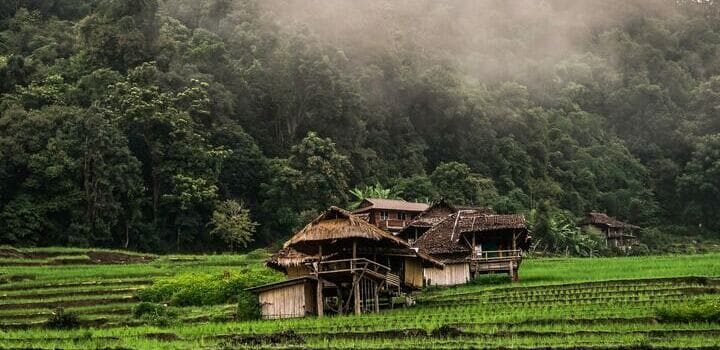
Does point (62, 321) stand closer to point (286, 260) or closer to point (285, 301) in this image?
point (285, 301)

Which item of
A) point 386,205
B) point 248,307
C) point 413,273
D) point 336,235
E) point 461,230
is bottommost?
point 248,307

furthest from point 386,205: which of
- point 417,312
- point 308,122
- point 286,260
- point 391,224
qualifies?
point 417,312

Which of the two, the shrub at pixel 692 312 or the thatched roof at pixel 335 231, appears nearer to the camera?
the shrub at pixel 692 312

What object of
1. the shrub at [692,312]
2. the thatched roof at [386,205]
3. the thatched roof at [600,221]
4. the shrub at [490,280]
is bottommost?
the shrub at [692,312]

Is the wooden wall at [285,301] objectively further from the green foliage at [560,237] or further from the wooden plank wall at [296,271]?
the green foliage at [560,237]

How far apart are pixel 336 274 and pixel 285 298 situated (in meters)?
2.23

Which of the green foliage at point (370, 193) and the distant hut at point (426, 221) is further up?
the green foliage at point (370, 193)

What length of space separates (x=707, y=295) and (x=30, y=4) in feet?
250

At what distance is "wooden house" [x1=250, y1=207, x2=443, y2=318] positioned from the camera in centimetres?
3181

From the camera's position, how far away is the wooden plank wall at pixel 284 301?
31766mm

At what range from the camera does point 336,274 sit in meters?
32.0

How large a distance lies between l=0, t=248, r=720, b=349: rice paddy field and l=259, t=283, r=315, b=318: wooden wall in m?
1.49

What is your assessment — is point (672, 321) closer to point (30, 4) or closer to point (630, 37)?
point (30, 4)

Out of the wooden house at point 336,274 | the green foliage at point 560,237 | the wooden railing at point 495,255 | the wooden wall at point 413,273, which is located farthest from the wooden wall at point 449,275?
the green foliage at point 560,237
